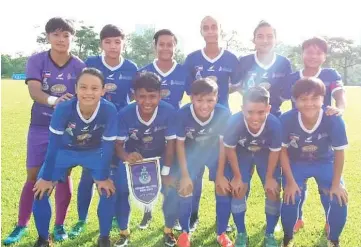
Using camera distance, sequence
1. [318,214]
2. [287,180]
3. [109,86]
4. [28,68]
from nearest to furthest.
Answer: [287,180] < [28,68] < [109,86] < [318,214]

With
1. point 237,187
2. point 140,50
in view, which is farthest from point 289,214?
point 140,50

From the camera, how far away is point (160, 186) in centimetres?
416

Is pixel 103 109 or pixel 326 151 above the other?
pixel 103 109

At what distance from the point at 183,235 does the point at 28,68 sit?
7.71 feet

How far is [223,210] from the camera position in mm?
4176

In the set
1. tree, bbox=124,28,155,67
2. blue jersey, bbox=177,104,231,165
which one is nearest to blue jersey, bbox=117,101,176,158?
blue jersey, bbox=177,104,231,165

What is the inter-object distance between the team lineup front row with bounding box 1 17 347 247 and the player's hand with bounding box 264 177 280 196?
0.05 feet

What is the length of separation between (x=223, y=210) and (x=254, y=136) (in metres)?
0.82

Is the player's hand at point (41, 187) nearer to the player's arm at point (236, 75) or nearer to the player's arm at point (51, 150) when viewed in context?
the player's arm at point (51, 150)

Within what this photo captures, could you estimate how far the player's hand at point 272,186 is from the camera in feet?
13.2

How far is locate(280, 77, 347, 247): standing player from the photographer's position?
12.7 feet

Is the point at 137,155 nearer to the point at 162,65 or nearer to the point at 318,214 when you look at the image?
the point at 162,65

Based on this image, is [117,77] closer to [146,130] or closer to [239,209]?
[146,130]

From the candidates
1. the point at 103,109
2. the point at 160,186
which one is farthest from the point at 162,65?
the point at 160,186
